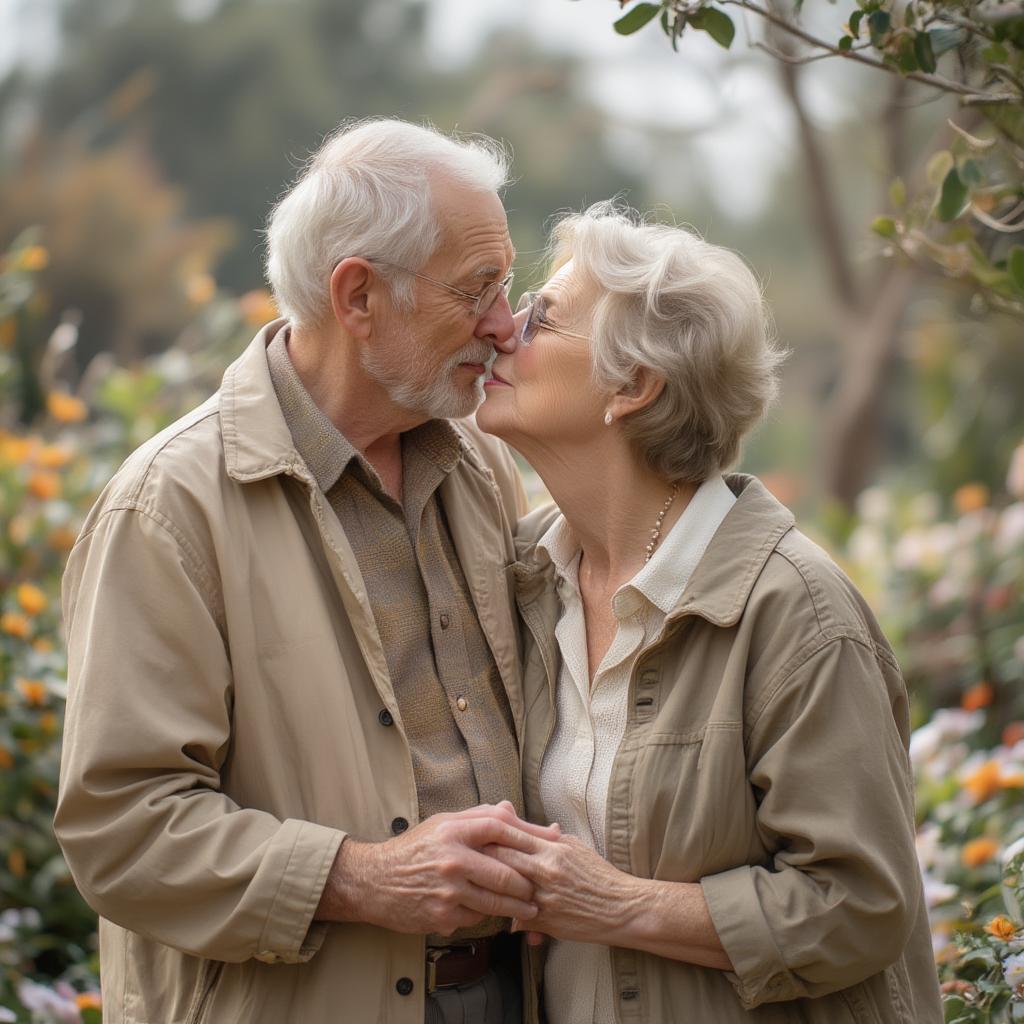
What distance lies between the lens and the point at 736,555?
7.41 ft

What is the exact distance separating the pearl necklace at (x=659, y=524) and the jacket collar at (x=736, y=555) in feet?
0.37

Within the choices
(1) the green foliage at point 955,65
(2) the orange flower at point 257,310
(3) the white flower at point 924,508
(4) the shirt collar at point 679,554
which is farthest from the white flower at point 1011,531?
(4) the shirt collar at point 679,554

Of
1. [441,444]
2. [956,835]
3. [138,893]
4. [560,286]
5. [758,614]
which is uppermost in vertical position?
[560,286]

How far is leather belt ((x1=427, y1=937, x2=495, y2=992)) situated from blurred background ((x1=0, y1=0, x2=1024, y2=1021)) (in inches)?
33.7

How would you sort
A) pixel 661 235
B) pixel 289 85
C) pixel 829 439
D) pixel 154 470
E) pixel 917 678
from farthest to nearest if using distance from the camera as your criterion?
pixel 289 85 < pixel 829 439 < pixel 917 678 < pixel 661 235 < pixel 154 470

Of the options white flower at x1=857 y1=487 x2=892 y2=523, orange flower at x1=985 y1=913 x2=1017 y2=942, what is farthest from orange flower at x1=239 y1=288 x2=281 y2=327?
white flower at x1=857 y1=487 x2=892 y2=523

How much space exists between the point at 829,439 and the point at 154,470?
5.71 m

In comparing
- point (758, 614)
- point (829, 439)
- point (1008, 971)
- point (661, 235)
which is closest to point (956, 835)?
point (1008, 971)

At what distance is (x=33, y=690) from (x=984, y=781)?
2406mm

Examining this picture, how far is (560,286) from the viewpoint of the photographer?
98.1 inches

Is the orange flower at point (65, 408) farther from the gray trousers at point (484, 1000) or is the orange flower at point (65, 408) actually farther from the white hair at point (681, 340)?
the gray trousers at point (484, 1000)

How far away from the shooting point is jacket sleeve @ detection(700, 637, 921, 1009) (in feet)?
6.81

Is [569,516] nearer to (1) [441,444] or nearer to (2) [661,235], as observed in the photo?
(1) [441,444]

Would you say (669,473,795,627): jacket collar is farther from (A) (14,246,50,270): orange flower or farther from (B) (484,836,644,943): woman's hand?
(A) (14,246,50,270): orange flower
